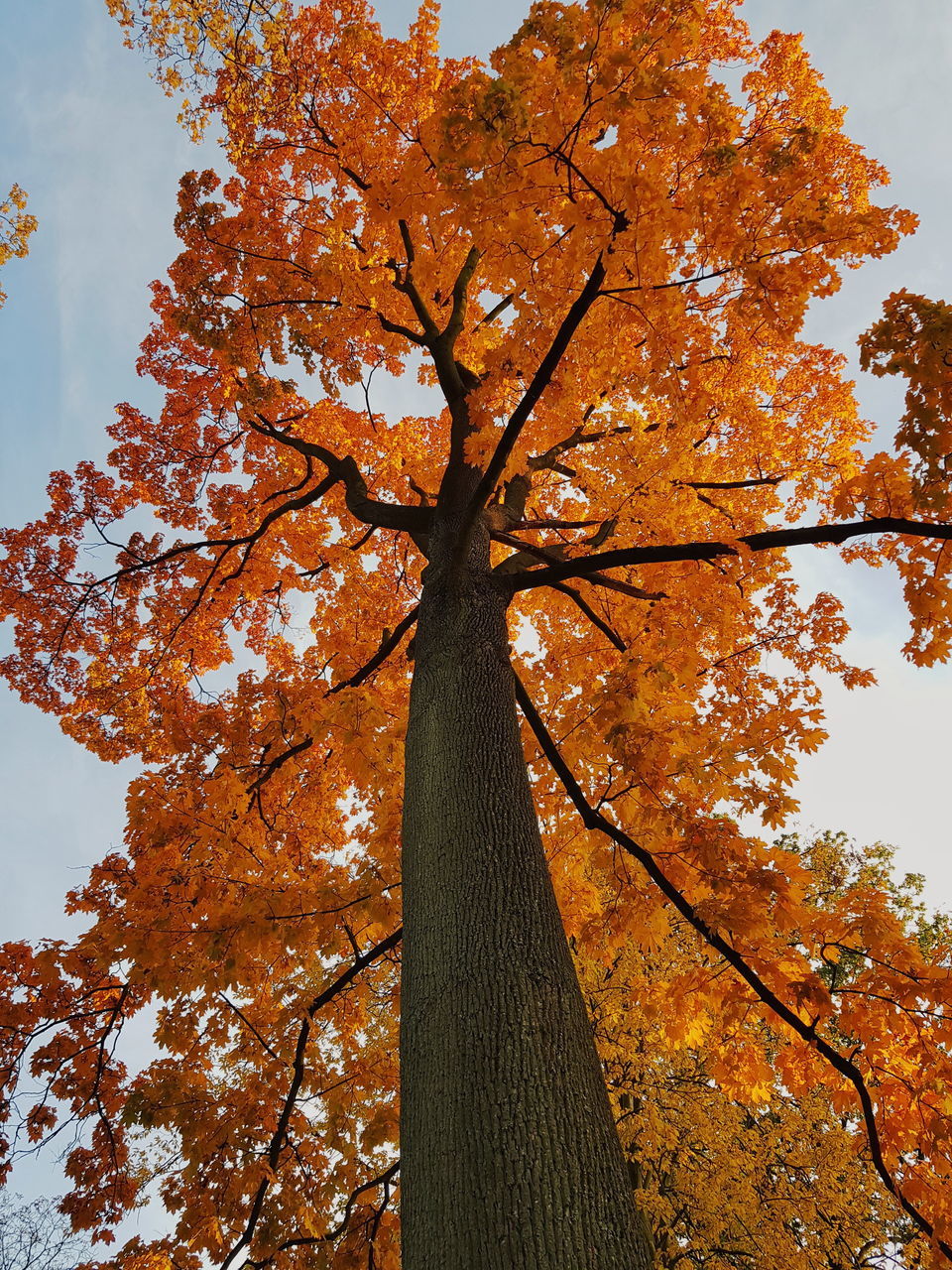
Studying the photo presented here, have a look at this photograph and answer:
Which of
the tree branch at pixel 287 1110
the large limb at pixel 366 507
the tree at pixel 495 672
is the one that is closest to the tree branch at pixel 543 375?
the tree at pixel 495 672

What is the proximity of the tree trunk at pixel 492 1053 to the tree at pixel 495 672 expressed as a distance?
0.4 inches

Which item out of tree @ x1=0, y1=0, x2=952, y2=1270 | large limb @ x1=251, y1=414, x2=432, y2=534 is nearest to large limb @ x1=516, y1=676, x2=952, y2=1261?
tree @ x1=0, y1=0, x2=952, y2=1270

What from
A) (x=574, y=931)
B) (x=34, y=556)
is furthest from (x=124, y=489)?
(x=574, y=931)

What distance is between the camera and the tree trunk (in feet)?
Answer: 4.46

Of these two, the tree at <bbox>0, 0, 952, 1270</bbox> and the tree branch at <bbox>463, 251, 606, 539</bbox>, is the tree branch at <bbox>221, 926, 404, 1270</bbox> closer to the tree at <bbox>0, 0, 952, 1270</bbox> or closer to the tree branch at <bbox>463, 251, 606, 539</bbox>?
the tree at <bbox>0, 0, 952, 1270</bbox>

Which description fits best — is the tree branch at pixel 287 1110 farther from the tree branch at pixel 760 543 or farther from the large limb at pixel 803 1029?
the tree branch at pixel 760 543

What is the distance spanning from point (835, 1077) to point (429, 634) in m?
3.17

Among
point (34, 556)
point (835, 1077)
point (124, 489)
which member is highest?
point (124, 489)

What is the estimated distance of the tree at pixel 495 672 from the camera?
2.12m

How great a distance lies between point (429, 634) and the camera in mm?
3467

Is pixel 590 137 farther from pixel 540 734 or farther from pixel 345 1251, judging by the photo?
pixel 345 1251

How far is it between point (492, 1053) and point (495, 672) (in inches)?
69.7

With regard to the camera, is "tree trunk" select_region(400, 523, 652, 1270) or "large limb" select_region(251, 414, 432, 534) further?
"large limb" select_region(251, 414, 432, 534)

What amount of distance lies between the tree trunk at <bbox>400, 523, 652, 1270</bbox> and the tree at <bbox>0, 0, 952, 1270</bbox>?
0.01 m
